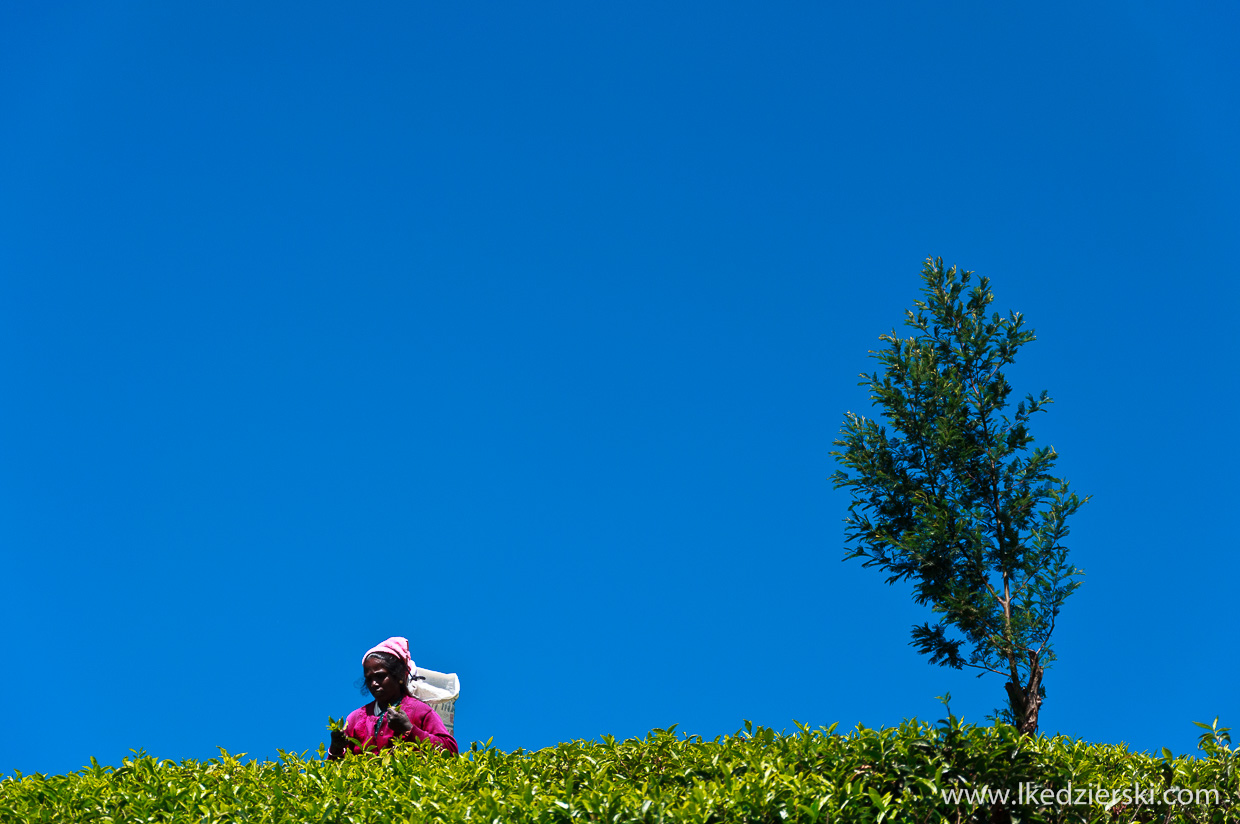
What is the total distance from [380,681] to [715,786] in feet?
15.6

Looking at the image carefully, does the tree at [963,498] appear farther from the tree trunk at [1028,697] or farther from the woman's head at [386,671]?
the woman's head at [386,671]

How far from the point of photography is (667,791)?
4.24 m

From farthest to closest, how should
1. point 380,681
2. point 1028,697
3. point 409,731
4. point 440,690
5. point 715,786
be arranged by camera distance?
point 1028,697
point 440,690
point 380,681
point 409,731
point 715,786

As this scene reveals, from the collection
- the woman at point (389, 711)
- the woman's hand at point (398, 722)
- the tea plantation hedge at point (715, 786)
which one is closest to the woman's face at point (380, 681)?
the woman at point (389, 711)

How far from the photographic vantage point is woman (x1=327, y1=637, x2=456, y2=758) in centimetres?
746

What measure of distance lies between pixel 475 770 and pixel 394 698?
11.0 feet

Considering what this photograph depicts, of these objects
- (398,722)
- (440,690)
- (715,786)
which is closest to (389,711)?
(398,722)

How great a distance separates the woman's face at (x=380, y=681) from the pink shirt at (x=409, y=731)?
111mm

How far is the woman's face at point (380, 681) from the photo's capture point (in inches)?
313

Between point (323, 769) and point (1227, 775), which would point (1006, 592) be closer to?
point (1227, 775)

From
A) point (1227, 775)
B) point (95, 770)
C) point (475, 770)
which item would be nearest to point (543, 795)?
point (475, 770)

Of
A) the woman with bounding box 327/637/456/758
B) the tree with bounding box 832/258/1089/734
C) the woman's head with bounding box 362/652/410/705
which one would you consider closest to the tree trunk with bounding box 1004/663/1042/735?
the tree with bounding box 832/258/1089/734

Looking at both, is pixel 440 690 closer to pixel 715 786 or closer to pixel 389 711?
pixel 389 711

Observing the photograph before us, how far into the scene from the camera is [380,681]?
7.95 m
